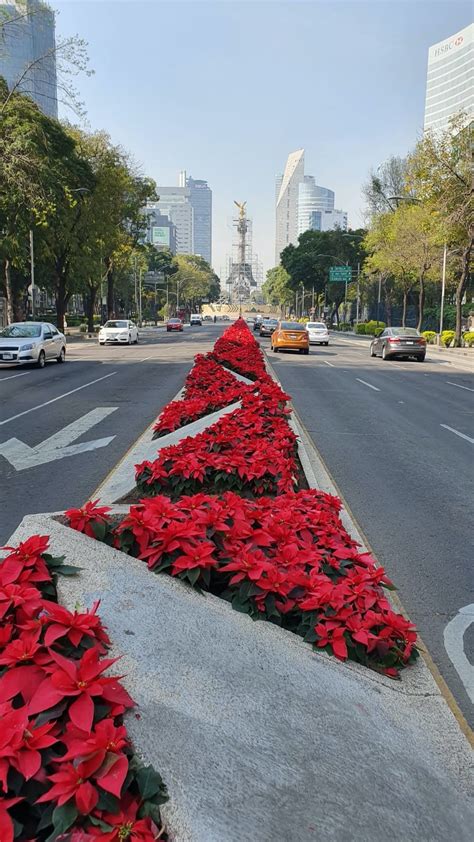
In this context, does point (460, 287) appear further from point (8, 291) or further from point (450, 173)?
point (8, 291)

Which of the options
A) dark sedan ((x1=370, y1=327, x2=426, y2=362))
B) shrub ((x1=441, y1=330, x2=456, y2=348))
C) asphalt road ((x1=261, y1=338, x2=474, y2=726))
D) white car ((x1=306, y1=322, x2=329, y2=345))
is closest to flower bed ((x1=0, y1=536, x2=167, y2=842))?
asphalt road ((x1=261, y1=338, x2=474, y2=726))

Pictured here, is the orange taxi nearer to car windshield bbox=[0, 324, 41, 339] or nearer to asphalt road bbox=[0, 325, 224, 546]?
asphalt road bbox=[0, 325, 224, 546]

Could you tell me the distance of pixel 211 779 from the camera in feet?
7.04

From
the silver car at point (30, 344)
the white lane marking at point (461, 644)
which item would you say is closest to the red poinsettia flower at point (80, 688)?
the white lane marking at point (461, 644)

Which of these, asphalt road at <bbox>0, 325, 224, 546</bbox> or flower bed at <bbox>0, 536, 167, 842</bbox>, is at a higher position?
flower bed at <bbox>0, 536, 167, 842</bbox>

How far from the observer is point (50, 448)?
33.1ft

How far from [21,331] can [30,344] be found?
1.45 metres

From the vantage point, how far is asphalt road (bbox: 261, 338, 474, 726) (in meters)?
4.61

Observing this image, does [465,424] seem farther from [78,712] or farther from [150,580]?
[78,712]

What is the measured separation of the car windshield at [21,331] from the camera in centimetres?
2410

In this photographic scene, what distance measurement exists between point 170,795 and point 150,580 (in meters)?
1.30

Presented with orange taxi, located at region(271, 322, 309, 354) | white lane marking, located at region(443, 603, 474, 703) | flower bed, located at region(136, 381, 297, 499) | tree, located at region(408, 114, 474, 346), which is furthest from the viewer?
tree, located at region(408, 114, 474, 346)

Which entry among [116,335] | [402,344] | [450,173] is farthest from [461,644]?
[116,335]

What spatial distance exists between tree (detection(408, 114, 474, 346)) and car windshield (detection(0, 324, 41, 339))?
21890 millimetres
